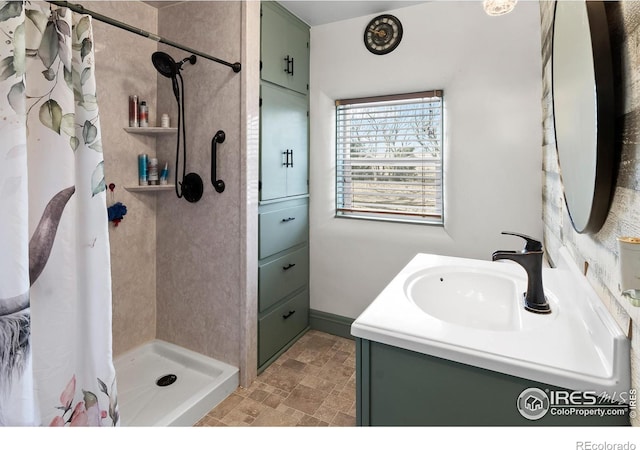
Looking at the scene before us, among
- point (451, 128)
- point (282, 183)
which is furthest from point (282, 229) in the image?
point (451, 128)

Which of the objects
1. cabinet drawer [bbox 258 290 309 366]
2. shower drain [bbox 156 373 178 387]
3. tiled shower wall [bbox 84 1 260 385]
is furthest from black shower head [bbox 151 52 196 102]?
shower drain [bbox 156 373 178 387]

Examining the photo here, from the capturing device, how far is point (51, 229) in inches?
41.3

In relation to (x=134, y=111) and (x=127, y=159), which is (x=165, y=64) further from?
(x=127, y=159)

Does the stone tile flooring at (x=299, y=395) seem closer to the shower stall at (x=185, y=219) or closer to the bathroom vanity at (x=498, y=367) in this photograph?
the shower stall at (x=185, y=219)

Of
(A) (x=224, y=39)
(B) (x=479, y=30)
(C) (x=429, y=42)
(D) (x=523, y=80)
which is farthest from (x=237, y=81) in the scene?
(D) (x=523, y=80)

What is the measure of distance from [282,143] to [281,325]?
52.7 inches

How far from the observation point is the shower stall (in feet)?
6.72

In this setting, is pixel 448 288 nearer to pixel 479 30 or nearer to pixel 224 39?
pixel 479 30

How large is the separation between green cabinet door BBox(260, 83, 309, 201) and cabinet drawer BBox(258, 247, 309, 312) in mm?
481

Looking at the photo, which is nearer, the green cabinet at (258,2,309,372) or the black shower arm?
the black shower arm

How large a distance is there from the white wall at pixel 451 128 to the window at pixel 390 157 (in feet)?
0.24

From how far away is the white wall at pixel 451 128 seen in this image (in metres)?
2.07

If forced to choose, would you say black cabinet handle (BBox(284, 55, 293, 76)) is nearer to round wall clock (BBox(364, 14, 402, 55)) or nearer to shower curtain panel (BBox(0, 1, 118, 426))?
round wall clock (BBox(364, 14, 402, 55))
